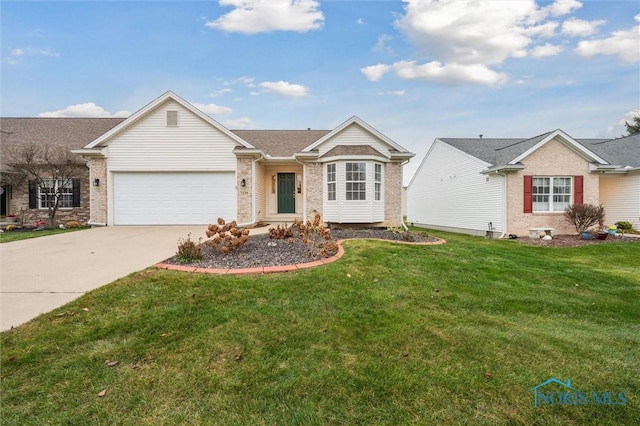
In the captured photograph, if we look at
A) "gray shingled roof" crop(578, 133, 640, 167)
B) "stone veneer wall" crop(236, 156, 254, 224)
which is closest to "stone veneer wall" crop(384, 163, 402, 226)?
"stone veneer wall" crop(236, 156, 254, 224)

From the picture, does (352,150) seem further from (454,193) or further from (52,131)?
(52,131)

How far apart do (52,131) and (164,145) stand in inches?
355

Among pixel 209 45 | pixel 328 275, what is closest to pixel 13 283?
pixel 328 275

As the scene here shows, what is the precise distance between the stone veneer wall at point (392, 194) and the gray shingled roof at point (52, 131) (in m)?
15.0

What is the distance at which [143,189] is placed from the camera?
39.5 feet

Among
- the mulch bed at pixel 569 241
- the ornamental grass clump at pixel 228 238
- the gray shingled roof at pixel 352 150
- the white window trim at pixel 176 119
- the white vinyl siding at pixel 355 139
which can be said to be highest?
the white window trim at pixel 176 119

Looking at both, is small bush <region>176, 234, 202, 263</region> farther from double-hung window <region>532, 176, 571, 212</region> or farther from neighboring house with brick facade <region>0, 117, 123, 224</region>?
double-hung window <region>532, 176, 571, 212</region>

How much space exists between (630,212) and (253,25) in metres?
19.1

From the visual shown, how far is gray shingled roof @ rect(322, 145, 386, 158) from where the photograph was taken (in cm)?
1174

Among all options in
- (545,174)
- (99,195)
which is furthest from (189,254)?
(545,174)

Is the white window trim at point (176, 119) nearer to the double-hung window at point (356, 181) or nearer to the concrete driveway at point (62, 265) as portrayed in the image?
the concrete driveway at point (62, 265)

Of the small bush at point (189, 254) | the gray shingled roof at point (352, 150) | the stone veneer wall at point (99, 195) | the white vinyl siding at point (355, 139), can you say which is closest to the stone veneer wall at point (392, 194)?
the gray shingled roof at point (352, 150)

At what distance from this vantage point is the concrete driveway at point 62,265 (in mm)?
3670

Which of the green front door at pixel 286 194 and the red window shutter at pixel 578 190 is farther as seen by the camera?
the green front door at pixel 286 194
